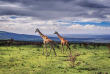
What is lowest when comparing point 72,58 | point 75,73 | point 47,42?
point 75,73

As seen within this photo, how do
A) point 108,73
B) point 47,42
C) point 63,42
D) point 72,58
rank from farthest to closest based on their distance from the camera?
1. point 63,42
2. point 47,42
3. point 72,58
4. point 108,73

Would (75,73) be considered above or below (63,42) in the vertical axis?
below

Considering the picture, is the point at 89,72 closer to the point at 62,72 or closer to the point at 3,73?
the point at 62,72

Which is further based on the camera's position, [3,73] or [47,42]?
[47,42]

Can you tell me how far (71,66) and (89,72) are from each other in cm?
251

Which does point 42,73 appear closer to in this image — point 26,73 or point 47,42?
point 26,73

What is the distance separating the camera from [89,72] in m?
12.5

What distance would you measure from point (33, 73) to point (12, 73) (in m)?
1.71

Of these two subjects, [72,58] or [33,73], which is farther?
[72,58]

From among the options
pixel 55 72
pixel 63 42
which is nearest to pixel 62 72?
pixel 55 72

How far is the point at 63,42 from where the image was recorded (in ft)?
78.3

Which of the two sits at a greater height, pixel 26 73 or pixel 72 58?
pixel 72 58

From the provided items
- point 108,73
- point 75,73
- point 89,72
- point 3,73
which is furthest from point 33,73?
point 108,73

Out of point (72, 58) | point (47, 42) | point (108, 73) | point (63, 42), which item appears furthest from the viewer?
point (63, 42)
